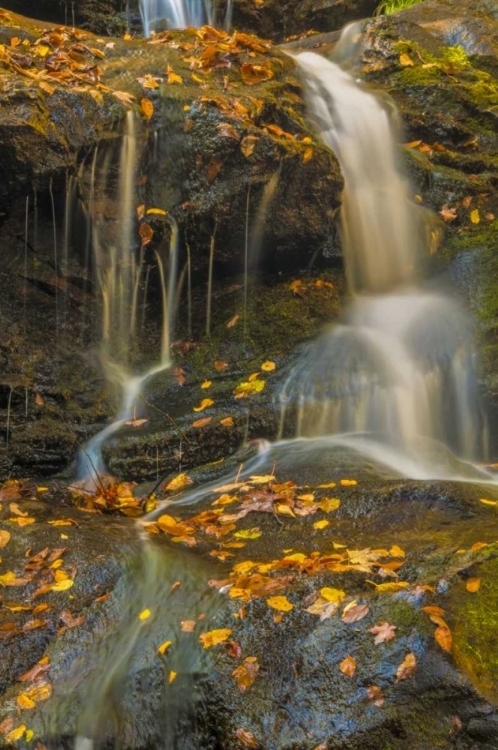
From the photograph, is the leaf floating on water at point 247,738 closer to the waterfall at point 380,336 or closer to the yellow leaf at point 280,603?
the yellow leaf at point 280,603

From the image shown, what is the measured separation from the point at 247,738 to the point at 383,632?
0.66m

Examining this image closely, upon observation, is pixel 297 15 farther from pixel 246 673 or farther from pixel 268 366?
pixel 246 673

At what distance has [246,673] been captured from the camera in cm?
285

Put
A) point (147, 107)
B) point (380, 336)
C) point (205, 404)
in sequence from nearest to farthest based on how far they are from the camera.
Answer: point (205, 404) → point (147, 107) → point (380, 336)

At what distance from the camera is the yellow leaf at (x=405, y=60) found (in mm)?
9461

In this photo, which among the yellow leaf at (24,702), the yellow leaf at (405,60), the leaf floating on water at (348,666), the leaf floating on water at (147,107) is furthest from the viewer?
the yellow leaf at (405,60)

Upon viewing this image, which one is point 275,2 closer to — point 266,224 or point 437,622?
point 266,224

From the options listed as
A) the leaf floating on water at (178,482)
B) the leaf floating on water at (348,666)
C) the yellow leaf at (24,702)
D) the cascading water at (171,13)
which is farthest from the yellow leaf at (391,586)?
the cascading water at (171,13)

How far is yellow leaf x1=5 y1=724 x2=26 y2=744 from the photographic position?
2.86m

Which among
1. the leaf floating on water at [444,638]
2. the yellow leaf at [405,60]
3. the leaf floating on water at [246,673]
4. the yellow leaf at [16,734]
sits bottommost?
the yellow leaf at [16,734]

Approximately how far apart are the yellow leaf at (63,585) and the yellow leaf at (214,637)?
3.03 feet

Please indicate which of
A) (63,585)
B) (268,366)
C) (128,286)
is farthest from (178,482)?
(128,286)

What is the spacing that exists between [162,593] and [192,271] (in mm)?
4139

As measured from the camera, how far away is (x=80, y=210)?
6.54 metres
